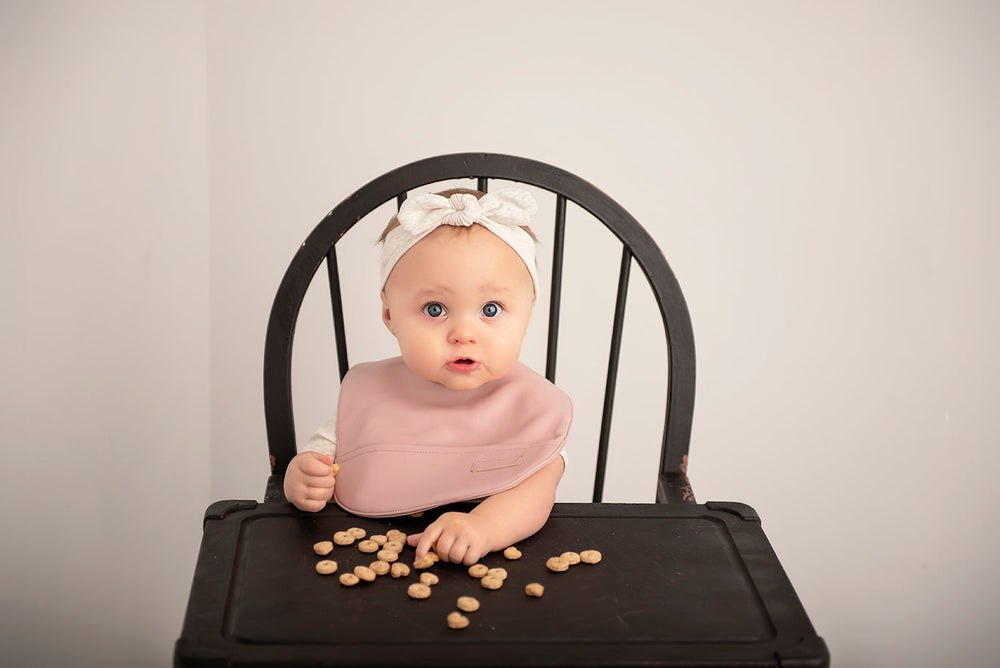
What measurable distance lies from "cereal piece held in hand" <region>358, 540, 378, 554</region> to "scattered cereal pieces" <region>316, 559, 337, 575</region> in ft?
0.14

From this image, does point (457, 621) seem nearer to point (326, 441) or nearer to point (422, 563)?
point (422, 563)

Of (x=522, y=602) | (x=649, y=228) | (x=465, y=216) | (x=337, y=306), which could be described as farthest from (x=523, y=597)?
(x=649, y=228)

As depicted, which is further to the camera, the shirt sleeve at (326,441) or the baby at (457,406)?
the shirt sleeve at (326,441)

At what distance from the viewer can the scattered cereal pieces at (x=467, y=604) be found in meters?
0.85

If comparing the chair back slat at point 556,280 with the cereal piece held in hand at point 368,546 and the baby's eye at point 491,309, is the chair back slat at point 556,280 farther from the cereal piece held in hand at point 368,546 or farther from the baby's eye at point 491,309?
the cereal piece held in hand at point 368,546

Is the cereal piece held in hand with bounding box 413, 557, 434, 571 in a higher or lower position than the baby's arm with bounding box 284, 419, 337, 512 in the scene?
lower

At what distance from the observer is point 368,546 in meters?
0.95

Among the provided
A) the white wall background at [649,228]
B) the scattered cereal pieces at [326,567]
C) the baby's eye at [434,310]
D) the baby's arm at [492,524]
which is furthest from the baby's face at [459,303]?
the white wall background at [649,228]

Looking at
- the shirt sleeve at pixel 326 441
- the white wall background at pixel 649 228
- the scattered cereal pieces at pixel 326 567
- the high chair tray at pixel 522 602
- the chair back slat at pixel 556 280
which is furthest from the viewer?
the white wall background at pixel 649 228

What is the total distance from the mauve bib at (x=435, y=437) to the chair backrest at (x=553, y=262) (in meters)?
0.11

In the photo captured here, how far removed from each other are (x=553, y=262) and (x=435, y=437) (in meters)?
0.28

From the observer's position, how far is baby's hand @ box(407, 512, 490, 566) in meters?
0.93

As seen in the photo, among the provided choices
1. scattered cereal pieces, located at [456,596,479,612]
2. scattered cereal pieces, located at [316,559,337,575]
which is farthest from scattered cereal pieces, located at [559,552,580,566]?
scattered cereal pieces, located at [316,559,337,575]

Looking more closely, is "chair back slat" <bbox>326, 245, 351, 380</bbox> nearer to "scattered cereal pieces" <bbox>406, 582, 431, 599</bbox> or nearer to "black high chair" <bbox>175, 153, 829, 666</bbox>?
"black high chair" <bbox>175, 153, 829, 666</bbox>
